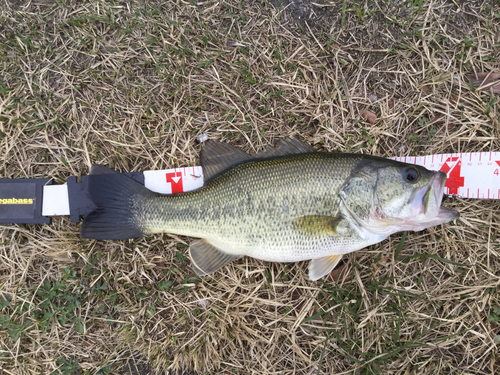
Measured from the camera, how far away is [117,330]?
2.96m

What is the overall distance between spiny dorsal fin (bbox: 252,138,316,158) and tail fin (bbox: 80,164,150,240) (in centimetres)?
110

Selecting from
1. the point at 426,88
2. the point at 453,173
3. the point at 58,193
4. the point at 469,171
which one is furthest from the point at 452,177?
the point at 58,193

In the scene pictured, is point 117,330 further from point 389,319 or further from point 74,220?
point 389,319

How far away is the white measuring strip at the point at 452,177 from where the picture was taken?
2766 mm

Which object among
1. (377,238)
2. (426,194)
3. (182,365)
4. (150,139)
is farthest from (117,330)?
(426,194)

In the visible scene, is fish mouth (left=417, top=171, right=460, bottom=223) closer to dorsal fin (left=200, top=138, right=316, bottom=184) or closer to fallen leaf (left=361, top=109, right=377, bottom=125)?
fallen leaf (left=361, top=109, right=377, bottom=125)

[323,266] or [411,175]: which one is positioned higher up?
[411,175]

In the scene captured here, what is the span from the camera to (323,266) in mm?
2678

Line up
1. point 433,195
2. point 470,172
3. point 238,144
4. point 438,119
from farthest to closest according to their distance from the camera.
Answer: point 238,144 → point 438,119 → point 470,172 → point 433,195

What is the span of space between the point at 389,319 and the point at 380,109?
1929mm

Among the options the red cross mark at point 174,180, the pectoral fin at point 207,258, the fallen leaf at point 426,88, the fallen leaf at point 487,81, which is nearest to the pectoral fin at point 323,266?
the pectoral fin at point 207,258

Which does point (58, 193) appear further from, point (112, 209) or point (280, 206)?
point (280, 206)

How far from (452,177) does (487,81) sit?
0.97 meters

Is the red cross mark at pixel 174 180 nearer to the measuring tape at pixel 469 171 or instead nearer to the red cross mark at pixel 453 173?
the measuring tape at pixel 469 171
